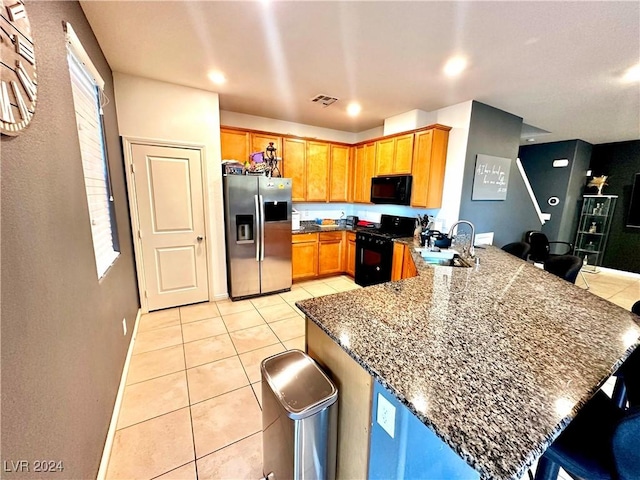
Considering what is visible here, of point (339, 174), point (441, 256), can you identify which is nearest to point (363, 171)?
point (339, 174)

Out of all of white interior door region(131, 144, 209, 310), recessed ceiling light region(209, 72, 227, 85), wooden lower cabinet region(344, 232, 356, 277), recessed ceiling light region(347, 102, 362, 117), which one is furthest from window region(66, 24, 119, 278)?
wooden lower cabinet region(344, 232, 356, 277)

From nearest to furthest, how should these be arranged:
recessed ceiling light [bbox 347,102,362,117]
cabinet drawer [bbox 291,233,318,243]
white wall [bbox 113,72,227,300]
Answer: white wall [bbox 113,72,227,300], recessed ceiling light [bbox 347,102,362,117], cabinet drawer [bbox 291,233,318,243]

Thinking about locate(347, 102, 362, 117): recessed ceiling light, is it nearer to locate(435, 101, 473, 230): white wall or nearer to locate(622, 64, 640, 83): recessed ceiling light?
locate(435, 101, 473, 230): white wall

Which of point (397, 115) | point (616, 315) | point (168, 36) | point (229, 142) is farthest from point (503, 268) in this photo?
point (229, 142)

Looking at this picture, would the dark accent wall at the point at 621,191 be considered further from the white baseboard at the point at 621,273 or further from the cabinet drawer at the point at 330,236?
the cabinet drawer at the point at 330,236

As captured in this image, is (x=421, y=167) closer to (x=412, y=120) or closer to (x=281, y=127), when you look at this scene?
(x=412, y=120)

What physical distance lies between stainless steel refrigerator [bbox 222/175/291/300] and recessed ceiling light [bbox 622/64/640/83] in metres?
3.72

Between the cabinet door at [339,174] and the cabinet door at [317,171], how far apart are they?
0.11 m

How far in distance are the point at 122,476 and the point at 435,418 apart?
177cm

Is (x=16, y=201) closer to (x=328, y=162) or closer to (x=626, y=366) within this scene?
(x=626, y=366)

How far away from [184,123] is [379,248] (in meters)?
3.04

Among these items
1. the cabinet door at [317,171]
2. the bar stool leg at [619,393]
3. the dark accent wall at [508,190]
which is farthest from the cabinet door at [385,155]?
the bar stool leg at [619,393]

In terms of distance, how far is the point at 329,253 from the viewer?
452 cm

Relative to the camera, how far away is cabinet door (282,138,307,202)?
416 centimetres
